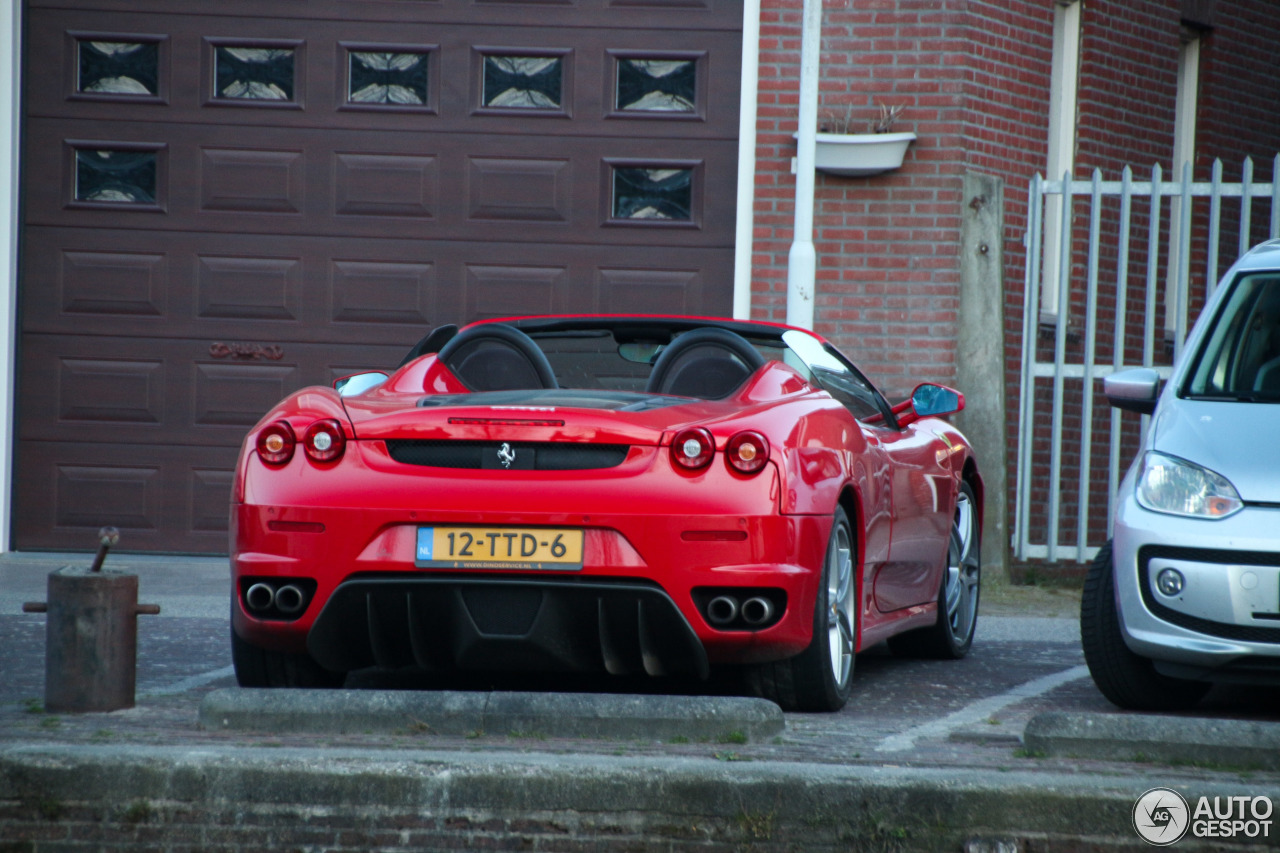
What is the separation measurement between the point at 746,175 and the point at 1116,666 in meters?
5.69

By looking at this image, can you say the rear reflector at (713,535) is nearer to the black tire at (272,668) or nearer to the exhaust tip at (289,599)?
the exhaust tip at (289,599)

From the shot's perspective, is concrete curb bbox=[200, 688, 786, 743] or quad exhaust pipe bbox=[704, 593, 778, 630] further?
quad exhaust pipe bbox=[704, 593, 778, 630]

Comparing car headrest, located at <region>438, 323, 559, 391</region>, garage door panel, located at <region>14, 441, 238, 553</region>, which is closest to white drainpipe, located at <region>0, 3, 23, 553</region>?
garage door panel, located at <region>14, 441, 238, 553</region>

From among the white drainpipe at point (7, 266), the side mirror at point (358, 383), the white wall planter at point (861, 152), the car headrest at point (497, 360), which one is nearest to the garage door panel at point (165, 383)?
the white drainpipe at point (7, 266)

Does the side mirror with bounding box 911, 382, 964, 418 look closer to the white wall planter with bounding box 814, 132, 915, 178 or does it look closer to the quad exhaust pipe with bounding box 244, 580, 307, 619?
the quad exhaust pipe with bounding box 244, 580, 307, 619

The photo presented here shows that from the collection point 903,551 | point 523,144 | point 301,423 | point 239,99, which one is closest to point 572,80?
point 523,144

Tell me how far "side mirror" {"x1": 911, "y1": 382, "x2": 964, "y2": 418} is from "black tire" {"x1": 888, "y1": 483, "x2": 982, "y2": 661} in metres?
0.64

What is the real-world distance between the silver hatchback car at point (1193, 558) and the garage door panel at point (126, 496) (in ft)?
21.0

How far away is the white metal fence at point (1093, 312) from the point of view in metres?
9.83

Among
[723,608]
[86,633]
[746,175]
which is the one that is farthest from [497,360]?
[746,175]

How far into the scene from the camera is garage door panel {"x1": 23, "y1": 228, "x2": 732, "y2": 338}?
10445 millimetres

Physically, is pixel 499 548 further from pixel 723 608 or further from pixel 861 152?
pixel 861 152

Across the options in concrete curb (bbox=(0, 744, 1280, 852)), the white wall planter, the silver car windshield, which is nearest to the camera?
concrete curb (bbox=(0, 744, 1280, 852))

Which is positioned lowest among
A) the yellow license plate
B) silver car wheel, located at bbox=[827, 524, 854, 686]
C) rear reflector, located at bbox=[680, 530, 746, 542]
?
silver car wheel, located at bbox=[827, 524, 854, 686]
